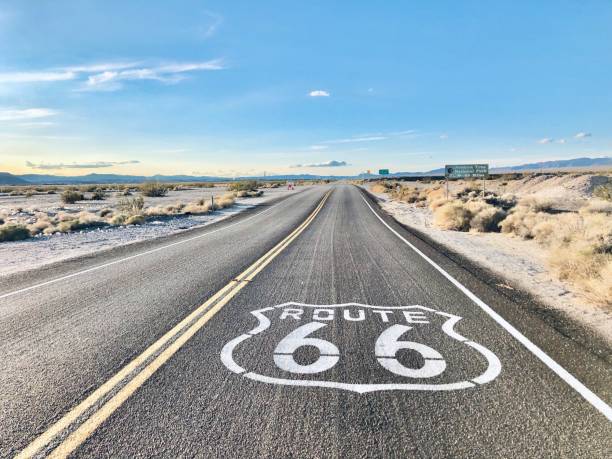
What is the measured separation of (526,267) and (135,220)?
740 inches

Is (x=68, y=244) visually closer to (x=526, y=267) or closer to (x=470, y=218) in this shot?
(x=526, y=267)

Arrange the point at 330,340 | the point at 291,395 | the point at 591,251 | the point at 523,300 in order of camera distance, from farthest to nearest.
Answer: the point at 591,251 < the point at 523,300 < the point at 330,340 < the point at 291,395

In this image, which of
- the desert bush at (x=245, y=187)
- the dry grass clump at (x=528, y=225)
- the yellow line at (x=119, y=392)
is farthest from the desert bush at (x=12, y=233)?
the desert bush at (x=245, y=187)

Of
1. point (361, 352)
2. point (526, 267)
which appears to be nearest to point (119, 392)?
point (361, 352)

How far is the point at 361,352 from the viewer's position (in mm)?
4215

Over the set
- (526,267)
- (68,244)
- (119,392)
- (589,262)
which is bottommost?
(68,244)

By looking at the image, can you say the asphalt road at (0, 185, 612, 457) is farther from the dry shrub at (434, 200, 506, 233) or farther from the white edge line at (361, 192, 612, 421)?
the dry shrub at (434, 200, 506, 233)

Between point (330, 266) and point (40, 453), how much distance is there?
21.9 feet

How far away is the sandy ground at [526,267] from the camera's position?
5.65m

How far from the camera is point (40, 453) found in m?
2.68

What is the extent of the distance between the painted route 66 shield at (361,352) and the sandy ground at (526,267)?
6.74 ft

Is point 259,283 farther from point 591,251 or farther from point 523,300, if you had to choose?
point 591,251

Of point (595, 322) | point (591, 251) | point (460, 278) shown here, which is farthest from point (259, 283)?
point (591, 251)

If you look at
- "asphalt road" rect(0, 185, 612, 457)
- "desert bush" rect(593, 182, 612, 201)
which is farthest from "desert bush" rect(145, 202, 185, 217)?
"desert bush" rect(593, 182, 612, 201)
